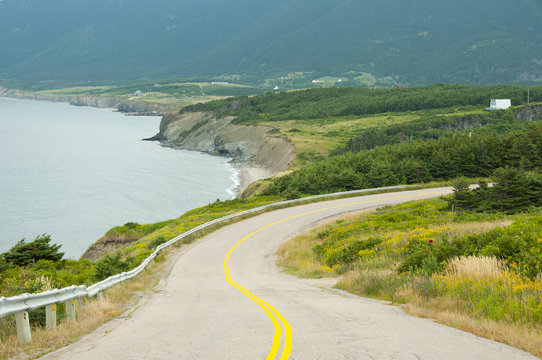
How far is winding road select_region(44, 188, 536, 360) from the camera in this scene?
23.9 ft

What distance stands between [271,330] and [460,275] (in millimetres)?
5511

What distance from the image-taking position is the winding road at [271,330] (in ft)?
23.9

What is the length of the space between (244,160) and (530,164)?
75618 millimetres

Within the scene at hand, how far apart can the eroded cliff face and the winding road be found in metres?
80.2

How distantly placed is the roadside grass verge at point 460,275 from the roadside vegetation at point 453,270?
0.01 m

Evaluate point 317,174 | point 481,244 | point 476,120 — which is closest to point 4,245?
point 317,174

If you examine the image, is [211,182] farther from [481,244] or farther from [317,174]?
[481,244]

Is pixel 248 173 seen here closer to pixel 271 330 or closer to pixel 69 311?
pixel 69 311

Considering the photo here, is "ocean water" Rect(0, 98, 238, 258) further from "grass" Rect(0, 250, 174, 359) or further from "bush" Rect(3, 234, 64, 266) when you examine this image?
"grass" Rect(0, 250, 174, 359)

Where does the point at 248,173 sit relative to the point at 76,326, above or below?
above

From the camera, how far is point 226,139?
137 meters

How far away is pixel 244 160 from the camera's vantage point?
388ft

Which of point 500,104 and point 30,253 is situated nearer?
point 30,253

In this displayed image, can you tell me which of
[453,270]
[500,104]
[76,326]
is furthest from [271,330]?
[500,104]
